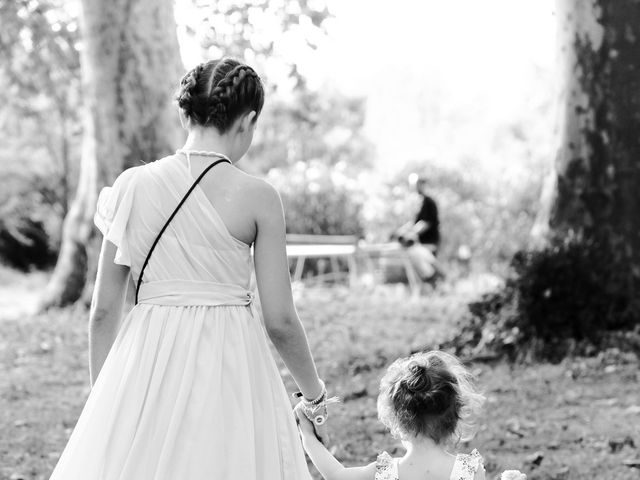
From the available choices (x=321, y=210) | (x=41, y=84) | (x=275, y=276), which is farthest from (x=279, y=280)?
(x=321, y=210)

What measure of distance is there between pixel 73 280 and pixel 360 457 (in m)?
7.44

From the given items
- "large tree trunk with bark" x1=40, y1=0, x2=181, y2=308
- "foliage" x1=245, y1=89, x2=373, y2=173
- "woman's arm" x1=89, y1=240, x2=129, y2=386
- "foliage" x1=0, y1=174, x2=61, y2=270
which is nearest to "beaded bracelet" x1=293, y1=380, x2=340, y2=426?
"woman's arm" x1=89, y1=240, x2=129, y2=386

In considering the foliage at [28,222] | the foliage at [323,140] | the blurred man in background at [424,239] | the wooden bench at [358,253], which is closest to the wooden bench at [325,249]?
the wooden bench at [358,253]

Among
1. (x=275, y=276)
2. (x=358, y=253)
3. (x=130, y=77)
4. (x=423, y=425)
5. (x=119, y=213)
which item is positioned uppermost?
(x=130, y=77)

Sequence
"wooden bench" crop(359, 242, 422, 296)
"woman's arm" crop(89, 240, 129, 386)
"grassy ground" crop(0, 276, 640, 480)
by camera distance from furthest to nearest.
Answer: "wooden bench" crop(359, 242, 422, 296), "grassy ground" crop(0, 276, 640, 480), "woman's arm" crop(89, 240, 129, 386)

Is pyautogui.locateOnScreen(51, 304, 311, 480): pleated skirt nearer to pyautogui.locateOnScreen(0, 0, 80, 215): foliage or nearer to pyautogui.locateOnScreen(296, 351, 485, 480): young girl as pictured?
pyautogui.locateOnScreen(296, 351, 485, 480): young girl

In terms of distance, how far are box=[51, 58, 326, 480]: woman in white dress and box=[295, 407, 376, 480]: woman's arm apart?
201 millimetres

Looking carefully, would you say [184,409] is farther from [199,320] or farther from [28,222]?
[28,222]

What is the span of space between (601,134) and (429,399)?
19.0 feet

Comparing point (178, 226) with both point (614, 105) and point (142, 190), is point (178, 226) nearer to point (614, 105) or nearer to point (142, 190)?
point (142, 190)

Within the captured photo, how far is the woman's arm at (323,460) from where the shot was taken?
3.16 meters

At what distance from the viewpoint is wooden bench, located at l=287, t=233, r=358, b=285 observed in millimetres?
14742

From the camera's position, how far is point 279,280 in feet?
9.41

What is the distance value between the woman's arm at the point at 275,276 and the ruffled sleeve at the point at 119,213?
1.17 ft
